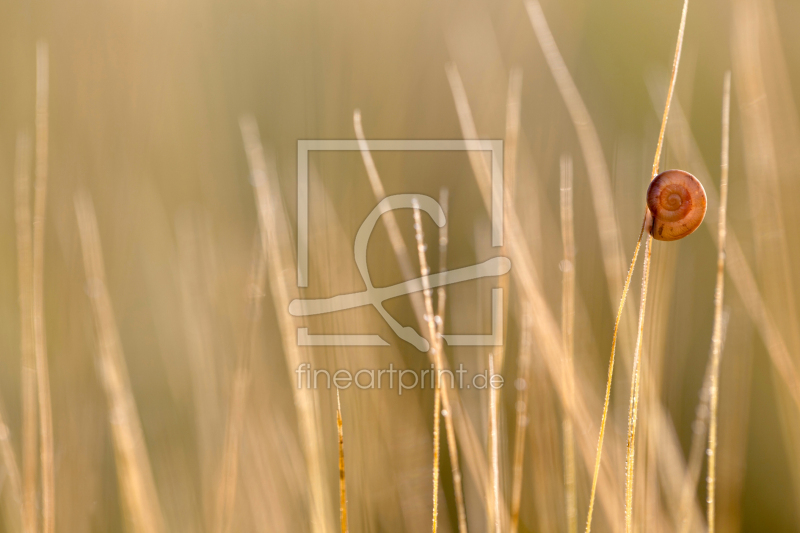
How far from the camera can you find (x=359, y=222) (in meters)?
0.91

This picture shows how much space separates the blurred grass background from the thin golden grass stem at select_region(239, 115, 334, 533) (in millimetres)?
40

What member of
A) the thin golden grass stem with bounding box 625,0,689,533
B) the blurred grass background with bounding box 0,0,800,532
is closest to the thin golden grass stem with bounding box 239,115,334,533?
the blurred grass background with bounding box 0,0,800,532

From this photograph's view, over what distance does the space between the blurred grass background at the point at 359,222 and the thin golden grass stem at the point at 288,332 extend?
0.04m

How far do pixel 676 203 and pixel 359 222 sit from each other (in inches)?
26.0

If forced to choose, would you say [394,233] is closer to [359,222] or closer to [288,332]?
[288,332]

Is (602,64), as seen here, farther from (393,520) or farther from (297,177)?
(393,520)

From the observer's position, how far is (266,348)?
0.87 m

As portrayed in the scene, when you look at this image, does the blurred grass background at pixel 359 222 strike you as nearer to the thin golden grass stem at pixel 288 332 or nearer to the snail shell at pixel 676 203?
the thin golden grass stem at pixel 288 332

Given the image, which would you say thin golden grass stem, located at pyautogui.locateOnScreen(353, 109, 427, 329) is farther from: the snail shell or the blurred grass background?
the snail shell

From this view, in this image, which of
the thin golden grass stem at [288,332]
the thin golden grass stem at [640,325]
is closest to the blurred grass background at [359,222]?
the thin golden grass stem at [288,332]

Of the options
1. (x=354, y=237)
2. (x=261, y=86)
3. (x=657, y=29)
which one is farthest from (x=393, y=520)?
(x=657, y=29)

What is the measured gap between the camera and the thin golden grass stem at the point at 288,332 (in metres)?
0.51

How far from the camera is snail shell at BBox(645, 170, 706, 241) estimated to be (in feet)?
0.96

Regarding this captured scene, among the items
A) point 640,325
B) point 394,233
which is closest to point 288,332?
point 394,233
